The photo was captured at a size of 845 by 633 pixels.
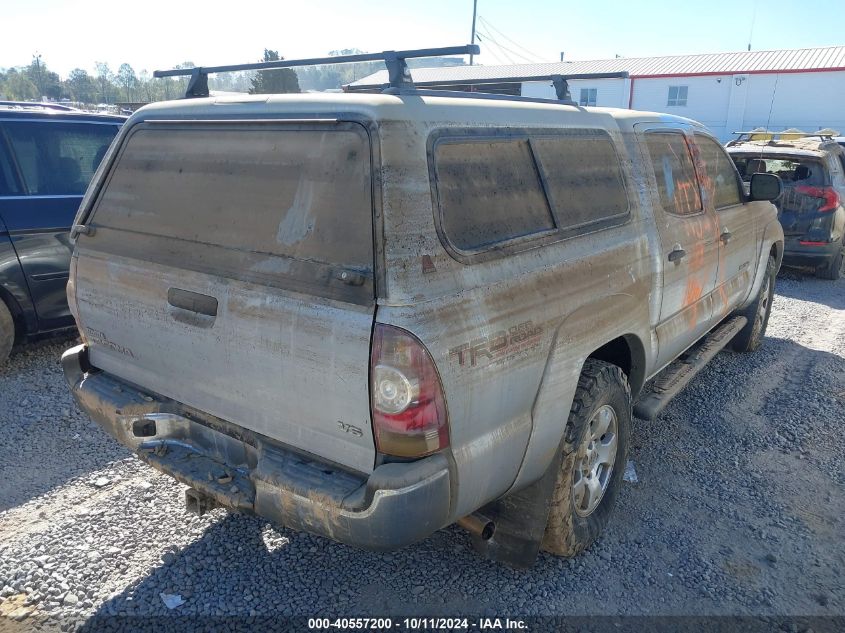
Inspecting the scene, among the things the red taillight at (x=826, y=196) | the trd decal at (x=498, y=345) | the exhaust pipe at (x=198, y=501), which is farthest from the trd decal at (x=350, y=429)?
the red taillight at (x=826, y=196)

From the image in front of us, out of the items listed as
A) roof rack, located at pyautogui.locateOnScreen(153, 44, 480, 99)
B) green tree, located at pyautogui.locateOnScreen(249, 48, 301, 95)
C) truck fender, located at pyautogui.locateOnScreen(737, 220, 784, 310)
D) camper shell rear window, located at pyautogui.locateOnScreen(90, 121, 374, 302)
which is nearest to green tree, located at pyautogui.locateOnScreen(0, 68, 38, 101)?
green tree, located at pyautogui.locateOnScreen(249, 48, 301, 95)

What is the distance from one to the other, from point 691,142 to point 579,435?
7.67 ft

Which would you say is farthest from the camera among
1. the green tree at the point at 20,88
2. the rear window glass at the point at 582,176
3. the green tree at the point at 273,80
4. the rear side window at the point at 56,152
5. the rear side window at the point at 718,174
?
the green tree at the point at 20,88

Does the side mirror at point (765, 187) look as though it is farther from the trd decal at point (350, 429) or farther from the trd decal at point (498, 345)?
the trd decal at point (350, 429)

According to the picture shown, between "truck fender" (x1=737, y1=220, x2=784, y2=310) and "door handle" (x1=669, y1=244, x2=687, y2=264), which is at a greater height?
"door handle" (x1=669, y1=244, x2=687, y2=264)

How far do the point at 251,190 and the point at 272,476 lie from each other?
106cm

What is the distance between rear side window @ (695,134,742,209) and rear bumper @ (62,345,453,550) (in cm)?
311

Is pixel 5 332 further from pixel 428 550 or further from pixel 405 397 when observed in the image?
pixel 405 397

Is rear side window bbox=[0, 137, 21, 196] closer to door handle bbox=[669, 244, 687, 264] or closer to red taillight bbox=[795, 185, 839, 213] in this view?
door handle bbox=[669, 244, 687, 264]

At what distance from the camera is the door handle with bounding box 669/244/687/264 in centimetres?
351

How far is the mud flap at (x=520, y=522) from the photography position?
2702 mm

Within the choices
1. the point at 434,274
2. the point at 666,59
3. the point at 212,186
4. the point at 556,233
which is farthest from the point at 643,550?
the point at 666,59

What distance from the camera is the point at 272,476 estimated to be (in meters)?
2.28

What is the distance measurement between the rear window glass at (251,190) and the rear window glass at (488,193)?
1.01 ft
